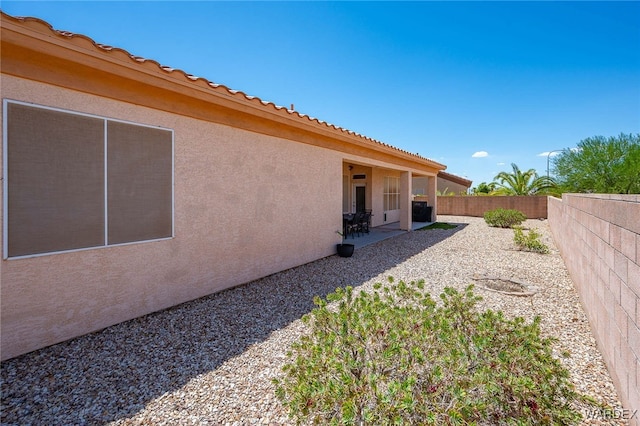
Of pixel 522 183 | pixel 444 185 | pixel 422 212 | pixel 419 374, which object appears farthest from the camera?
pixel 444 185

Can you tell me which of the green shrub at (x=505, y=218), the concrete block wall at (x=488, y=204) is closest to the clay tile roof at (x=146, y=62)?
Result: the green shrub at (x=505, y=218)

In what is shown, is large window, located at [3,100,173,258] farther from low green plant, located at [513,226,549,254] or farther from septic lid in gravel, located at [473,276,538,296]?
low green plant, located at [513,226,549,254]

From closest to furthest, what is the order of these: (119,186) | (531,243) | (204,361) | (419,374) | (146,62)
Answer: (419,374), (204,361), (146,62), (119,186), (531,243)

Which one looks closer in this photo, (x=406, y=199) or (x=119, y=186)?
(x=119, y=186)

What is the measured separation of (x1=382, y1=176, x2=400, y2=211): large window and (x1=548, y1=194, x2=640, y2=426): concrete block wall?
13.1 meters

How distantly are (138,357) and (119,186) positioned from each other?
2404 mm

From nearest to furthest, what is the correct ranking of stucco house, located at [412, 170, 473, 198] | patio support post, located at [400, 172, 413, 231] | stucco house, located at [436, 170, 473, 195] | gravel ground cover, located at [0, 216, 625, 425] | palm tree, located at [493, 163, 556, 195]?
gravel ground cover, located at [0, 216, 625, 425] → patio support post, located at [400, 172, 413, 231] → palm tree, located at [493, 163, 556, 195] → stucco house, located at [436, 170, 473, 195] → stucco house, located at [412, 170, 473, 198]

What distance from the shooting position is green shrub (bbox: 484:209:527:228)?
16.9m

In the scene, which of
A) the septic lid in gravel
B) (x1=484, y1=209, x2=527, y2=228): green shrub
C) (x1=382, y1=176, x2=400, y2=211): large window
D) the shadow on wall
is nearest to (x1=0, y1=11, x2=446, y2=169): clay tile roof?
the shadow on wall

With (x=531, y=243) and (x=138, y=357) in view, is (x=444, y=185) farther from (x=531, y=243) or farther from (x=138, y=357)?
(x=138, y=357)

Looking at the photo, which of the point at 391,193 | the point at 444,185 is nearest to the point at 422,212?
the point at 391,193

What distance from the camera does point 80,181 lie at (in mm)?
4145

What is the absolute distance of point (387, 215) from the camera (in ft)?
59.6

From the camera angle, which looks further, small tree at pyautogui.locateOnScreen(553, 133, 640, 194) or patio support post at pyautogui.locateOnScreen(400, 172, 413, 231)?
patio support post at pyautogui.locateOnScreen(400, 172, 413, 231)
